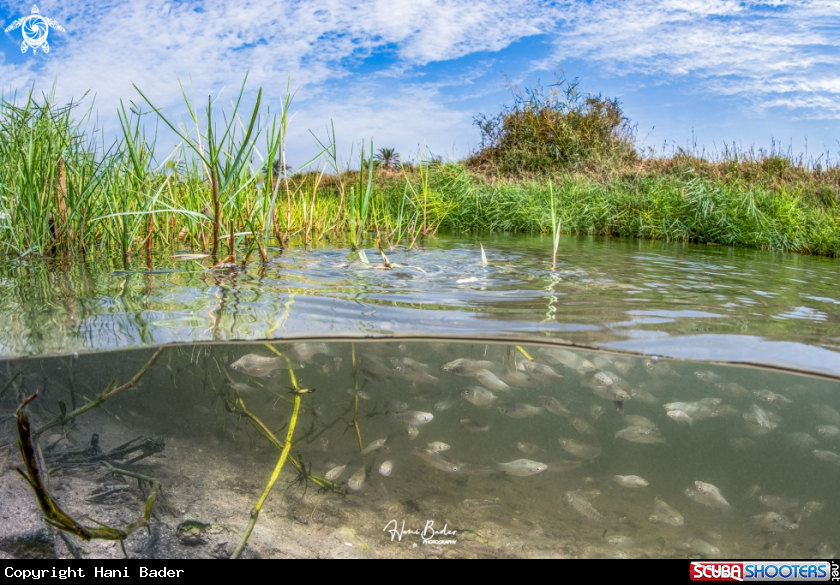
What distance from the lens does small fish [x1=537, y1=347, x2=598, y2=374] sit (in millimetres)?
3613

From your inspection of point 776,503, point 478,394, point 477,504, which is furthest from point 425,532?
point 776,503

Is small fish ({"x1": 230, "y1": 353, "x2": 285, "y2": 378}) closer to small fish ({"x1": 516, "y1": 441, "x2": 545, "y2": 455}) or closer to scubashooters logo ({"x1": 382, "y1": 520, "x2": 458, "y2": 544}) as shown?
scubashooters logo ({"x1": 382, "y1": 520, "x2": 458, "y2": 544})

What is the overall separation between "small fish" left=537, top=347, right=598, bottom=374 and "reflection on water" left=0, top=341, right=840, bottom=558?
3 cm

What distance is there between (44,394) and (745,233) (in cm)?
1230

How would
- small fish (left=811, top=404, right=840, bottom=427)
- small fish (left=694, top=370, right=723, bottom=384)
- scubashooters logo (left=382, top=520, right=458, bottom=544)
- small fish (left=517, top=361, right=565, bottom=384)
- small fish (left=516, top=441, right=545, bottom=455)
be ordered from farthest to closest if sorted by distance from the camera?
small fish (left=811, top=404, right=840, bottom=427), small fish (left=694, top=370, right=723, bottom=384), small fish (left=516, top=441, right=545, bottom=455), small fish (left=517, top=361, right=565, bottom=384), scubashooters logo (left=382, top=520, right=458, bottom=544)

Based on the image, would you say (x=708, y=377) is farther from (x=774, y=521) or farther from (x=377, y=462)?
(x=377, y=462)

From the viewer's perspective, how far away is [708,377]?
193 inches

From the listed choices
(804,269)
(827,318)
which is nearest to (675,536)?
(827,318)

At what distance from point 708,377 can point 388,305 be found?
10.4 ft

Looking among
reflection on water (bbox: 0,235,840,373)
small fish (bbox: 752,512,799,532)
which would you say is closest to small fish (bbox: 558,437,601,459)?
reflection on water (bbox: 0,235,840,373)

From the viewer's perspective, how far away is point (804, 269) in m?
7.14

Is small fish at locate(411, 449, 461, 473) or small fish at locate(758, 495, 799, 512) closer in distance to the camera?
small fish at locate(411, 449, 461, 473)

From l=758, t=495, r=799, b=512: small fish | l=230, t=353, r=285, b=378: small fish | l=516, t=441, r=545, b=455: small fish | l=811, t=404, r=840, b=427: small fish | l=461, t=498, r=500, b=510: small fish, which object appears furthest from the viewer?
l=811, t=404, r=840, b=427: small fish

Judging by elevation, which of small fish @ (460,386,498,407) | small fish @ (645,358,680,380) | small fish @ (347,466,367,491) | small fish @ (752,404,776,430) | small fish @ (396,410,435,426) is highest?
small fish @ (645,358,680,380)
